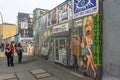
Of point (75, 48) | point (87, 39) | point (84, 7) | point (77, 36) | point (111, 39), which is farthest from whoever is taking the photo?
point (75, 48)

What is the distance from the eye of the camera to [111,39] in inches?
325

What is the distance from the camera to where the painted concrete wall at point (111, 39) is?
25.9ft

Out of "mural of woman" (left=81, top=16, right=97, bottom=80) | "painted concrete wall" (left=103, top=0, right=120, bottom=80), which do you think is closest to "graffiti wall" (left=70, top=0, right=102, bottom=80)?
"mural of woman" (left=81, top=16, right=97, bottom=80)

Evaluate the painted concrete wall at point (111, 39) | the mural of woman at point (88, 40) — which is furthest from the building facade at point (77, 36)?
the painted concrete wall at point (111, 39)

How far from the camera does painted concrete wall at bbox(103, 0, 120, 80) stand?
7.89 m

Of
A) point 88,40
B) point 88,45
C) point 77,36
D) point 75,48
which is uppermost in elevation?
point 77,36

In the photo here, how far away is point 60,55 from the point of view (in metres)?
13.8

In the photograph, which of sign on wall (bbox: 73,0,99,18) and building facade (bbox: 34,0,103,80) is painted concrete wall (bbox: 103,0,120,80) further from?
sign on wall (bbox: 73,0,99,18)

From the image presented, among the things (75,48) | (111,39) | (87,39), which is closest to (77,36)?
(75,48)

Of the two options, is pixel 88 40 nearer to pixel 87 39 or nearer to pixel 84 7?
pixel 87 39

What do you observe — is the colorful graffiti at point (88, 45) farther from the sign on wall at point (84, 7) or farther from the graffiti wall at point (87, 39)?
the sign on wall at point (84, 7)

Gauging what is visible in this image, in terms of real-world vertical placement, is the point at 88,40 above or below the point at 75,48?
above

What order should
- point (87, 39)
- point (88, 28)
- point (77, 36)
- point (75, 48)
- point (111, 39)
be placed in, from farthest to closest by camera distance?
point (75, 48)
point (77, 36)
point (87, 39)
point (88, 28)
point (111, 39)

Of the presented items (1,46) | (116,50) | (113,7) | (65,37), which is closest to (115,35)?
(116,50)
